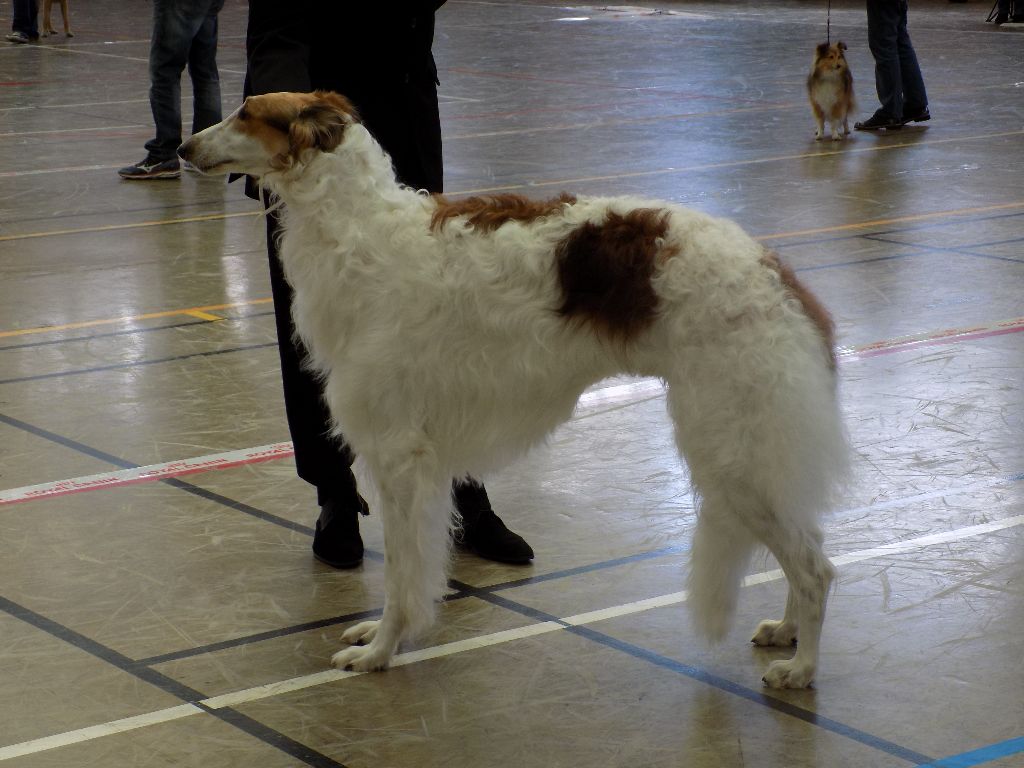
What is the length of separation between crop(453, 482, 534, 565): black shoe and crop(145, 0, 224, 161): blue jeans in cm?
746

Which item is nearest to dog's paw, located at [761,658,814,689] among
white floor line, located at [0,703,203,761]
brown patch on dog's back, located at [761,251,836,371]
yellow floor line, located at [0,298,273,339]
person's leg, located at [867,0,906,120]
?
brown patch on dog's back, located at [761,251,836,371]

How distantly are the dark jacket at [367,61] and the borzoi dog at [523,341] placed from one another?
0.54m

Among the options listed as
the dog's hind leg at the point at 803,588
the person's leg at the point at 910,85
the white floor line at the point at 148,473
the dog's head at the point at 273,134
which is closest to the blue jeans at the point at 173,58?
the person's leg at the point at 910,85

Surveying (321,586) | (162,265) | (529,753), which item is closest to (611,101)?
(162,265)

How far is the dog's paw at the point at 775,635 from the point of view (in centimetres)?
393

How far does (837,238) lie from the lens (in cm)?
913

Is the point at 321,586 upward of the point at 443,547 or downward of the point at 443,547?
downward

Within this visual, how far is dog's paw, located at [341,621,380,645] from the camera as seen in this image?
3.98m

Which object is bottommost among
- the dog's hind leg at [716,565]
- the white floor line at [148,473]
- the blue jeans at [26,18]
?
the white floor line at [148,473]

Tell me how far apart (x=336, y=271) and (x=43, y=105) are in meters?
13.2

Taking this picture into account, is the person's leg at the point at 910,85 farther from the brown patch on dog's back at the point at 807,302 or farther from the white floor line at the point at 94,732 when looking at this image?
the white floor line at the point at 94,732

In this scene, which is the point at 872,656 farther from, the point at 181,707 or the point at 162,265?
the point at 162,265

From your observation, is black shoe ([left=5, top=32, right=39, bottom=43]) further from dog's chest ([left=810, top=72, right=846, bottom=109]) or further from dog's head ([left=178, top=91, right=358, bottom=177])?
dog's head ([left=178, top=91, right=358, bottom=177])

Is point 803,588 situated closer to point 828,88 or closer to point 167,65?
point 167,65
